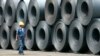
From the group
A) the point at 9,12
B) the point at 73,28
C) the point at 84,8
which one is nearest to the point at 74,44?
the point at 73,28

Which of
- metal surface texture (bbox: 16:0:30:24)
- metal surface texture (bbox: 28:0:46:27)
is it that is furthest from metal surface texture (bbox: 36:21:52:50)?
metal surface texture (bbox: 16:0:30:24)

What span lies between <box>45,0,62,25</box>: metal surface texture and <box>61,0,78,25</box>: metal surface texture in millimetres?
410

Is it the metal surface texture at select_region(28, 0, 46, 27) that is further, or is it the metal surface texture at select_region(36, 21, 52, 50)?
the metal surface texture at select_region(28, 0, 46, 27)

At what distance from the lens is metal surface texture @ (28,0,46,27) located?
1811 centimetres

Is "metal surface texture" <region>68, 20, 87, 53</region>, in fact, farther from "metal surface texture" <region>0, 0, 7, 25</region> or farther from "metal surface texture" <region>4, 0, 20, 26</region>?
"metal surface texture" <region>0, 0, 7, 25</region>

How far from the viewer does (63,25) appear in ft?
53.6

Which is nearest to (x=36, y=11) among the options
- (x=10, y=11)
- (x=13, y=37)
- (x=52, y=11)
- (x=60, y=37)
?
(x=52, y=11)

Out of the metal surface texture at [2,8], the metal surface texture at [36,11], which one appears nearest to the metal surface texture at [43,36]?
the metal surface texture at [36,11]

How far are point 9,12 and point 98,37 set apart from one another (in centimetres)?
758

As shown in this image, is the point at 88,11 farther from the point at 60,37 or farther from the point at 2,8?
the point at 2,8

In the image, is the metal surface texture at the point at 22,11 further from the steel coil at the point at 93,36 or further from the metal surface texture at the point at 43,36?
the steel coil at the point at 93,36

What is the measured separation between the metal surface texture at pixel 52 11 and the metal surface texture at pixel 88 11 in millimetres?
1674

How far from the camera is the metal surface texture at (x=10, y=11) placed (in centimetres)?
1995

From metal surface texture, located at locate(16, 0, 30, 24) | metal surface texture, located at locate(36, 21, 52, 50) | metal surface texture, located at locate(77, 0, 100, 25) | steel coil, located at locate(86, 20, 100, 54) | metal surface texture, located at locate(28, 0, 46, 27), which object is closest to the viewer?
steel coil, located at locate(86, 20, 100, 54)
